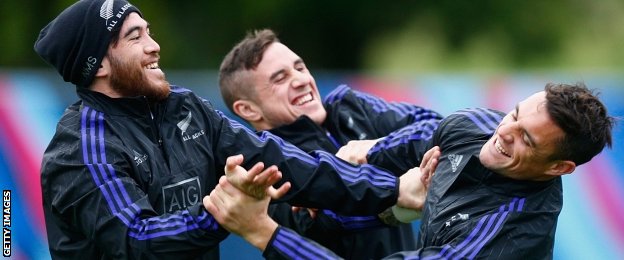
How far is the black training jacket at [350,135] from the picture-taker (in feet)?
20.4

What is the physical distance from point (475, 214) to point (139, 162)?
1316mm

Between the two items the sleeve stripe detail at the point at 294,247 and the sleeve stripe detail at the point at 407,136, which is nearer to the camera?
the sleeve stripe detail at the point at 294,247

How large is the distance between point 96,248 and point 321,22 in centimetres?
971

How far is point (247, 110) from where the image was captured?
695cm

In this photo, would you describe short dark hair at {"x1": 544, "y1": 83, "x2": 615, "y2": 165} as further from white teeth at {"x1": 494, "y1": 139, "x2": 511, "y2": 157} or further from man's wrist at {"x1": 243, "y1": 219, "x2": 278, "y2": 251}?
man's wrist at {"x1": 243, "y1": 219, "x2": 278, "y2": 251}

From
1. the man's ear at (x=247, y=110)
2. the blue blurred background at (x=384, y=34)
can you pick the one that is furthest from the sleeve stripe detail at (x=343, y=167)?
the blue blurred background at (x=384, y=34)

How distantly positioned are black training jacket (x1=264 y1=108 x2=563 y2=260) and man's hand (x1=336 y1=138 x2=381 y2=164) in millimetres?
625

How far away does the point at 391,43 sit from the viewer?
46.6 ft

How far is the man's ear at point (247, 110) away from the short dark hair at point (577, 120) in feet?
6.95

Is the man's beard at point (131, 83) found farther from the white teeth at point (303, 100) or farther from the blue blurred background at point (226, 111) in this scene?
the blue blurred background at point (226, 111)

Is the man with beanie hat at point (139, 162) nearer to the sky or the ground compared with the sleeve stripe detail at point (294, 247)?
nearer to the sky

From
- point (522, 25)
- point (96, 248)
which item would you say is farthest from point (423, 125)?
point (522, 25)
